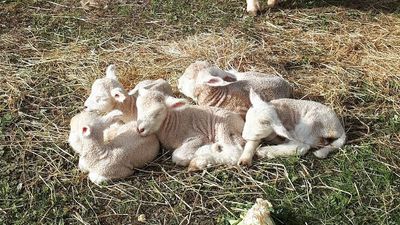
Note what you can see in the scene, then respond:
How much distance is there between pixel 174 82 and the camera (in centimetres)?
493

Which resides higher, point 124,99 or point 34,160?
point 124,99

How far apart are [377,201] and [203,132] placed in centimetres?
117

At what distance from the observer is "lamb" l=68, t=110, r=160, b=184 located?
12.5 ft

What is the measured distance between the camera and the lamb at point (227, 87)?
13.8 ft

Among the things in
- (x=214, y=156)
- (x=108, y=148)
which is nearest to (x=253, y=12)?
(x=214, y=156)

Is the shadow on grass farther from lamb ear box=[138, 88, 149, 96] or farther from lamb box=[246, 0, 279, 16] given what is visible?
lamb ear box=[138, 88, 149, 96]

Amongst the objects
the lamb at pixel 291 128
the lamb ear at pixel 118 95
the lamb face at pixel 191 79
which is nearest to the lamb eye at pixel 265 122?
the lamb at pixel 291 128

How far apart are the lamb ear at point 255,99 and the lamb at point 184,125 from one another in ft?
0.61

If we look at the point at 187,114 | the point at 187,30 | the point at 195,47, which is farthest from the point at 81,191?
the point at 187,30

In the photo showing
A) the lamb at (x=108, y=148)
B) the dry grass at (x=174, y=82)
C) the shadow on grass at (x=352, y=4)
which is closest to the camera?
the dry grass at (x=174, y=82)

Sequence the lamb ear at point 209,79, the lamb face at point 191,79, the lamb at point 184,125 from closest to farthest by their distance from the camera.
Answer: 1. the lamb at point 184,125
2. the lamb ear at point 209,79
3. the lamb face at point 191,79

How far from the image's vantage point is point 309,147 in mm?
3996

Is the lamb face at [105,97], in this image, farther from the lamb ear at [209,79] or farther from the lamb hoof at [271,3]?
the lamb hoof at [271,3]

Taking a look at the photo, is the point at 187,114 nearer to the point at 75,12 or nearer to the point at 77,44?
the point at 77,44
